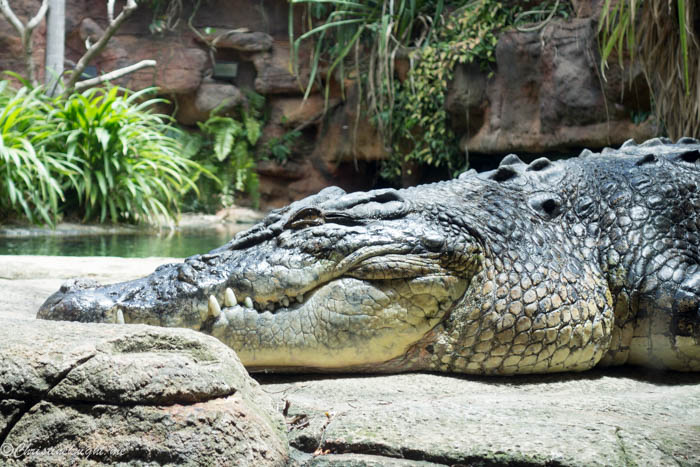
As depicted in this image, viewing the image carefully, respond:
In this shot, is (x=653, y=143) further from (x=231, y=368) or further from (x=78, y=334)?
(x=78, y=334)

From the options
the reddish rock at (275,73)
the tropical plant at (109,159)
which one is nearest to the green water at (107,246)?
the tropical plant at (109,159)

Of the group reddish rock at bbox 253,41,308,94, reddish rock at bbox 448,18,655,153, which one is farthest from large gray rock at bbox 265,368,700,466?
reddish rock at bbox 253,41,308,94

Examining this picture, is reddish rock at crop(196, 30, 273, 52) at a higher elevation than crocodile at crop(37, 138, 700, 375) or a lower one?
higher

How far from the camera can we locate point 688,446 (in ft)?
4.50

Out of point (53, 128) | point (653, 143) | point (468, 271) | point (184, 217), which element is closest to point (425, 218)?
point (468, 271)

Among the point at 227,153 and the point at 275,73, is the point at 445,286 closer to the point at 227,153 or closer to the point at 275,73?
the point at 227,153

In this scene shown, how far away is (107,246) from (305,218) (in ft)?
15.6

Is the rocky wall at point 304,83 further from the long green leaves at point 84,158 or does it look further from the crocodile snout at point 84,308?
the crocodile snout at point 84,308

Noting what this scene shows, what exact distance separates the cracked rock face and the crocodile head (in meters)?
0.61

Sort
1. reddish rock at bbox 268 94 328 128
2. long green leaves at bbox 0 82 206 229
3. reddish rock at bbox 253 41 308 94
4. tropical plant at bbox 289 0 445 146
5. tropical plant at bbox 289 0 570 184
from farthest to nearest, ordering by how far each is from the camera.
Result: reddish rock at bbox 253 41 308 94 → reddish rock at bbox 268 94 328 128 → tropical plant at bbox 289 0 570 184 → tropical plant at bbox 289 0 445 146 → long green leaves at bbox 0 82 206 229

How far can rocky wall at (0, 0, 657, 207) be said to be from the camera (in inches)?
285

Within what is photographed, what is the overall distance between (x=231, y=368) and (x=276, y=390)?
1.64 feet

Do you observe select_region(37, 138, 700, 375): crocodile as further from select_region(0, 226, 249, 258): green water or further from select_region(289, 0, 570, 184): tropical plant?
select_region(289, 0, 570, 184): tropical plant

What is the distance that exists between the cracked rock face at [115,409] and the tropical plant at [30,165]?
651 cm
